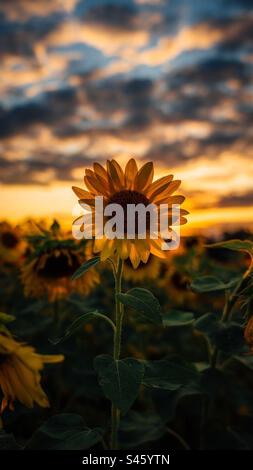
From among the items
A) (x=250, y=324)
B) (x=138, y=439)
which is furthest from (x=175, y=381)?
(x=138, y=439)

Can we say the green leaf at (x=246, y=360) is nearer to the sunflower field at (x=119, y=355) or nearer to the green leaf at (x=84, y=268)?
the sunflower field at (x=119, y=355)

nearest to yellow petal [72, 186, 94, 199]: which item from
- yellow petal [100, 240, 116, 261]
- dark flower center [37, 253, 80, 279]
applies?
yellow petal [100, 240, 116, 261]

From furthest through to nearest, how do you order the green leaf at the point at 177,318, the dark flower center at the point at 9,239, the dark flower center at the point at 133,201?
1. the dark flower center at the point at 9,239
2. the green leaf at the point at 177,318
3. the dark flower center at the point at 133,201

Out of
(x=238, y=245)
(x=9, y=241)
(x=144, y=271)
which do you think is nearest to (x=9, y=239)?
(x=9, y=241)

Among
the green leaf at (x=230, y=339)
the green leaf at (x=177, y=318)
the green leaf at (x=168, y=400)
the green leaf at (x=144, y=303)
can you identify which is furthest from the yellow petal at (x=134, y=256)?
the green leaf at (x=168, y=400)

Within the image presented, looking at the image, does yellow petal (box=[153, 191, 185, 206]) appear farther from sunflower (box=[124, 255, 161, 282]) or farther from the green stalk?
sunflower (box=[124, 255, 161, 282])

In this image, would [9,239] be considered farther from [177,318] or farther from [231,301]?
[231,301]

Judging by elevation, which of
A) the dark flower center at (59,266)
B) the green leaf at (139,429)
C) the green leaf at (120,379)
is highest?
the dark flower center at (59,266)
